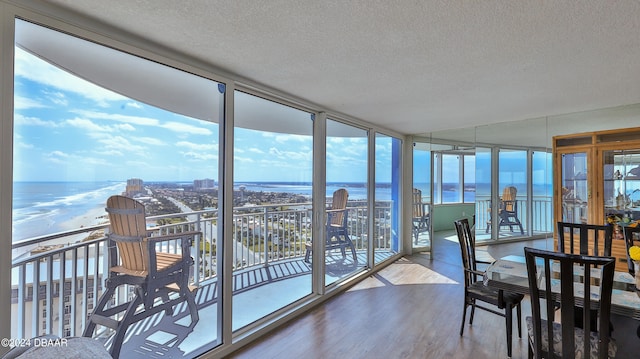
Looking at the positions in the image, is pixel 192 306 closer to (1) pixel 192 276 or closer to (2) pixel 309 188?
(1) pixel 192 276

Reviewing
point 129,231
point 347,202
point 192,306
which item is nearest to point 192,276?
point 192,306

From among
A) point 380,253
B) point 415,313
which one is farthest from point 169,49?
point 380,253

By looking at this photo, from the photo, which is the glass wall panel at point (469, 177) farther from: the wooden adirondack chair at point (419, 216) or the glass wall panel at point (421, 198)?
the wooden adirondack chair at point (419, 216)

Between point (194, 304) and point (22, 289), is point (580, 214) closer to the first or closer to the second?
point (194, 304)

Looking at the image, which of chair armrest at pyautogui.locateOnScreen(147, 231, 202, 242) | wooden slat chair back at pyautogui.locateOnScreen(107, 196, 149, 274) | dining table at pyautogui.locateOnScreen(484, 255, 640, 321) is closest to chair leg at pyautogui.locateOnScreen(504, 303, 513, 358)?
dining table at pyautogui.locateOnScreen(484, 255, 640, 321)

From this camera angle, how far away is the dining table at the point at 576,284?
5.65 feet

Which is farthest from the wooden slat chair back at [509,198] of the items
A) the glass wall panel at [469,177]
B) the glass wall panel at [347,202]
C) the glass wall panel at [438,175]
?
the glass wall panel at [347,202]

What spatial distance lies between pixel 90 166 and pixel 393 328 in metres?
2.81

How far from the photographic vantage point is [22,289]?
156cm

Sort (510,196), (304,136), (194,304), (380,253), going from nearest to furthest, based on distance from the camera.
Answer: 1. (194,304)
2. (304,136)
3. (510,196)
4. (380,253)

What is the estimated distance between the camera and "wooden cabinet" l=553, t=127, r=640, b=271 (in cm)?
342

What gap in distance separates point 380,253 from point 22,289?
4381mm

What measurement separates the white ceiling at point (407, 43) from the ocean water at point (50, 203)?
0.94m

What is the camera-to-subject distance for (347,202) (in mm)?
4172
